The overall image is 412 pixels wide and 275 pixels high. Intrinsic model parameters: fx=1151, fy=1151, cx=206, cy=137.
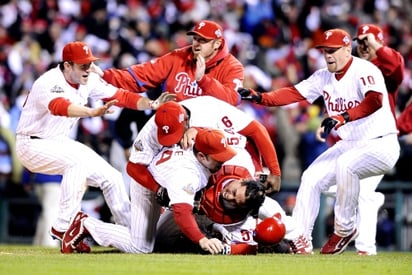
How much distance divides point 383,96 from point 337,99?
47 cm

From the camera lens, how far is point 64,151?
434 inches

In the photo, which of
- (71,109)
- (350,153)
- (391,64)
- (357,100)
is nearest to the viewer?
(71,109)

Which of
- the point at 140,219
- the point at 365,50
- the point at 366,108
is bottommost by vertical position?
the point at 140,219

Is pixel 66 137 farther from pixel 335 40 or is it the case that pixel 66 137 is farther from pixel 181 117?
pixel 335 40

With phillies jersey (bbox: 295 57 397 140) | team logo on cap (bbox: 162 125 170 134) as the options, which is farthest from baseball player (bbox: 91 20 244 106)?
team logo on cap (bbox: 162 125 170 134)

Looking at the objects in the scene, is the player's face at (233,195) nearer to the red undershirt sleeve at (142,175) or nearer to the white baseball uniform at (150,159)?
the white baseball uniform at (150,159)

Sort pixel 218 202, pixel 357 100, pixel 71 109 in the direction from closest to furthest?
1. pixel 218 202
2. pixel 71 109
3. pixel 357 100

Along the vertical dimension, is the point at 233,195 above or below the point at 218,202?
above

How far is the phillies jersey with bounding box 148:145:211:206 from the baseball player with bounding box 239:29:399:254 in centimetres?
142

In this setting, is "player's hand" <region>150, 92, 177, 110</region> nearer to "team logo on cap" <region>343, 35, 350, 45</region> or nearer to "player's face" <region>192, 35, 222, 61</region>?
"player's face" <region>192, 35, 222, 61</region>

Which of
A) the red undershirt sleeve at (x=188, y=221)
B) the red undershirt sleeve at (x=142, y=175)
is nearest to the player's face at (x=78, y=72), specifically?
the red undershirt sleeve at (x=142, y=175)

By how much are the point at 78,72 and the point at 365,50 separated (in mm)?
2878

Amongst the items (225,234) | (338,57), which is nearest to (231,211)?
(225,234)

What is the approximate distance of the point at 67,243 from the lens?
1040 centimetres
